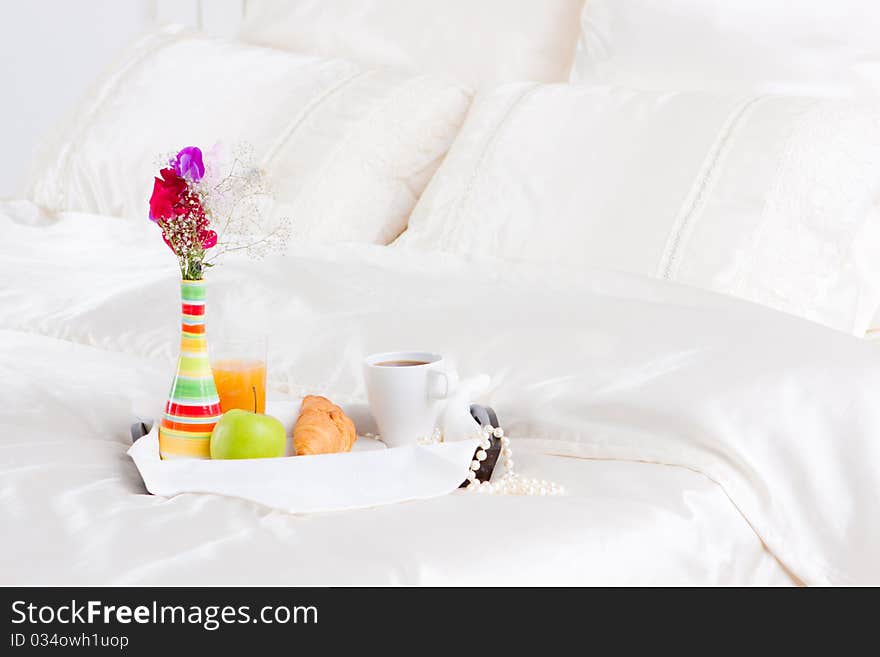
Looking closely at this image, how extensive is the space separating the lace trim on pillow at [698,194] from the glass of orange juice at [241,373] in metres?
0.71

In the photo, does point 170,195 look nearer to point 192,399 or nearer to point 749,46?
point 192,399

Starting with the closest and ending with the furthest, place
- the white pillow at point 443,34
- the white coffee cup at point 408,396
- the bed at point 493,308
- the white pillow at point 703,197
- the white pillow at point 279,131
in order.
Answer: the bed at point 493,308 < the white coffee cup at point 408,396 < the white pillow at point 703,197 < the white pillow at point 279,131 < the white pillow at point 443,34

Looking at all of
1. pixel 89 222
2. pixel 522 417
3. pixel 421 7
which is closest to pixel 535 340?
pixel 522 417

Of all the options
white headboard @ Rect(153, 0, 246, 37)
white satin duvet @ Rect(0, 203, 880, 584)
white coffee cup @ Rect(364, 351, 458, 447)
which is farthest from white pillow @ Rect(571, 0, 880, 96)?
white headboard @ Rect(153, 0, 246, 37)

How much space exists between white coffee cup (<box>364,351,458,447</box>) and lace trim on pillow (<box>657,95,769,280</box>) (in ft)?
1.87

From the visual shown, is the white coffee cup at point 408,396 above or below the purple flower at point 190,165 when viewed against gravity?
below

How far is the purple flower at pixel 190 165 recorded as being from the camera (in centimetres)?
112

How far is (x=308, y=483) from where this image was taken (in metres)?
1.08

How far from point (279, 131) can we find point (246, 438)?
3.91 feet

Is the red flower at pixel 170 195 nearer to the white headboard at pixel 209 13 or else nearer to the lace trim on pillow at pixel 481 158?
the lace trim on pillow at pixel 481 158

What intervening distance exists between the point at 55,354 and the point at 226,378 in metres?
0.43

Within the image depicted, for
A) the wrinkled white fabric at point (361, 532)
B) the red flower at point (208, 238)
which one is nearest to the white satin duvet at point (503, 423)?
the wrinkled white fabric at point (361, 532)

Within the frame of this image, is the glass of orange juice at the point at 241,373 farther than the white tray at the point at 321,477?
Yes

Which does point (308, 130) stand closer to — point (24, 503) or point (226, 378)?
point (226, 378)
